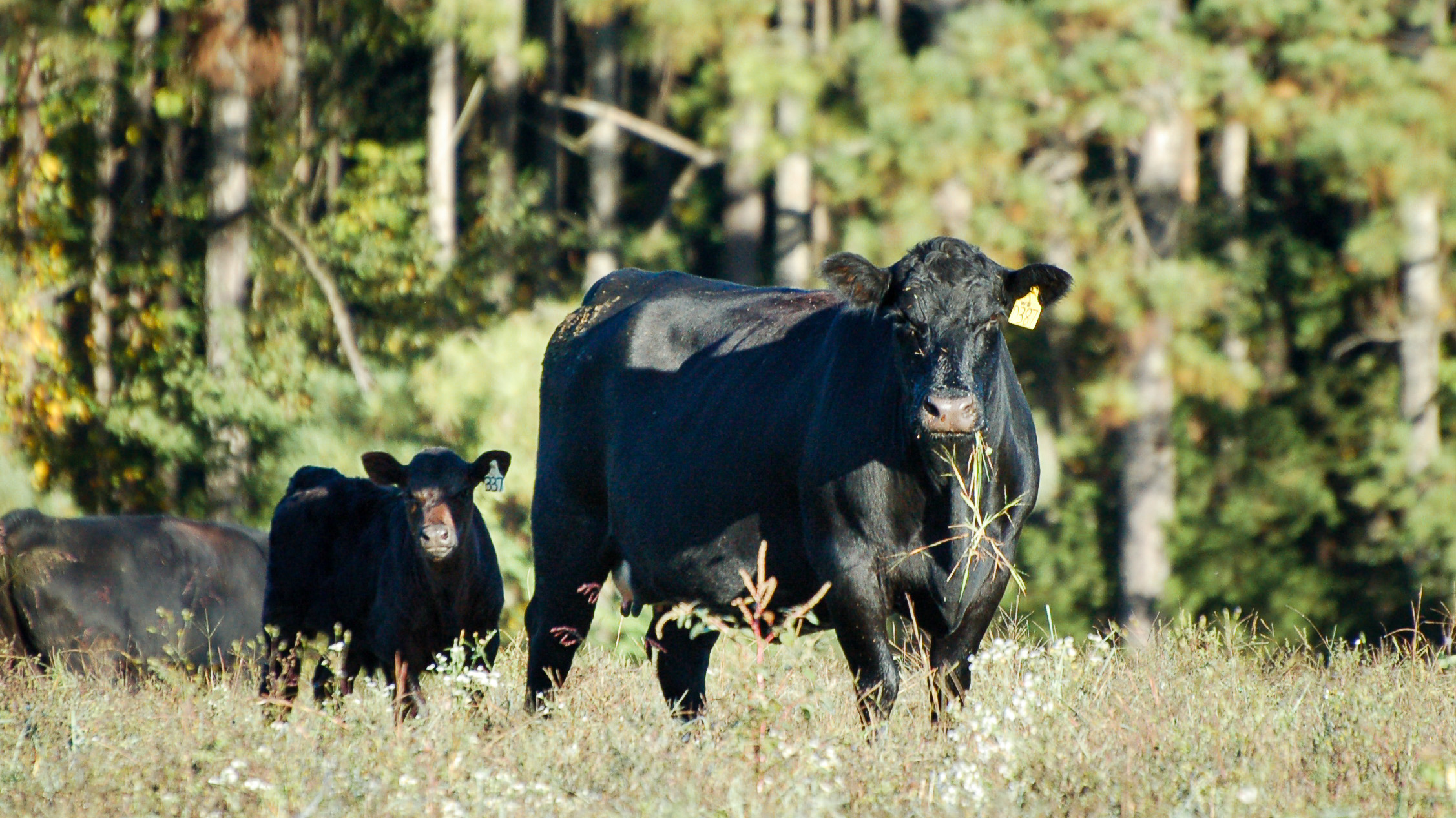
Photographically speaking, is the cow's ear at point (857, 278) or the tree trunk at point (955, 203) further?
the tree trunk at point (955, 203)

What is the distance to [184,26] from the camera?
62.9ft

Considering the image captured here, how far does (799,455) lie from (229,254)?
1399 cm

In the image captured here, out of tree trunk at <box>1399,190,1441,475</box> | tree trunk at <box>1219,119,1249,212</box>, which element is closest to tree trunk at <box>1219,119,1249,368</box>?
tree trunk at <box>1219,119,1249,212</box>

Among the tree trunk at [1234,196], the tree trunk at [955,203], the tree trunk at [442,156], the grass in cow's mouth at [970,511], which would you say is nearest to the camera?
the grass in cow's mouth at [970,511]

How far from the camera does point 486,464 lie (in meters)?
7.11

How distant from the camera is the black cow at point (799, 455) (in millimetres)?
5059

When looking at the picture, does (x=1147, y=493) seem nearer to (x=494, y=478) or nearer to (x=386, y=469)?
(x=494, y=478)

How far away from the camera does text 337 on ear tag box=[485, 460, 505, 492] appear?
7062 mm

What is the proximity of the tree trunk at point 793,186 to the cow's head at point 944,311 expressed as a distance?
11741mm

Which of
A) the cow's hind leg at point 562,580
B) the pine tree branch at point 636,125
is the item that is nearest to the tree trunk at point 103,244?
the pine tree branch at point 636,125

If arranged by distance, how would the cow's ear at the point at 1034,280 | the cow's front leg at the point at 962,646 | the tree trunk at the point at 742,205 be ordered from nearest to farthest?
the cow's front leg at the point at 962,646 → the cow's ear at the point at 1034,280 → the tree trunk at the point at 742,205

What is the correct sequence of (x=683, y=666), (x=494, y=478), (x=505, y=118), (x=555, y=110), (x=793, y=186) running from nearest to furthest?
(x=683, y=666), (x=494, y=478), (x=793, y=186), (x=505, y=118), (x=555, y=110)

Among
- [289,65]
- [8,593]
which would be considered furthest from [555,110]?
[8,593]

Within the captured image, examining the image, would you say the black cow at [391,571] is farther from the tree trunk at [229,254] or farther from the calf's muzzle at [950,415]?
the tree trunk at [229,254]
